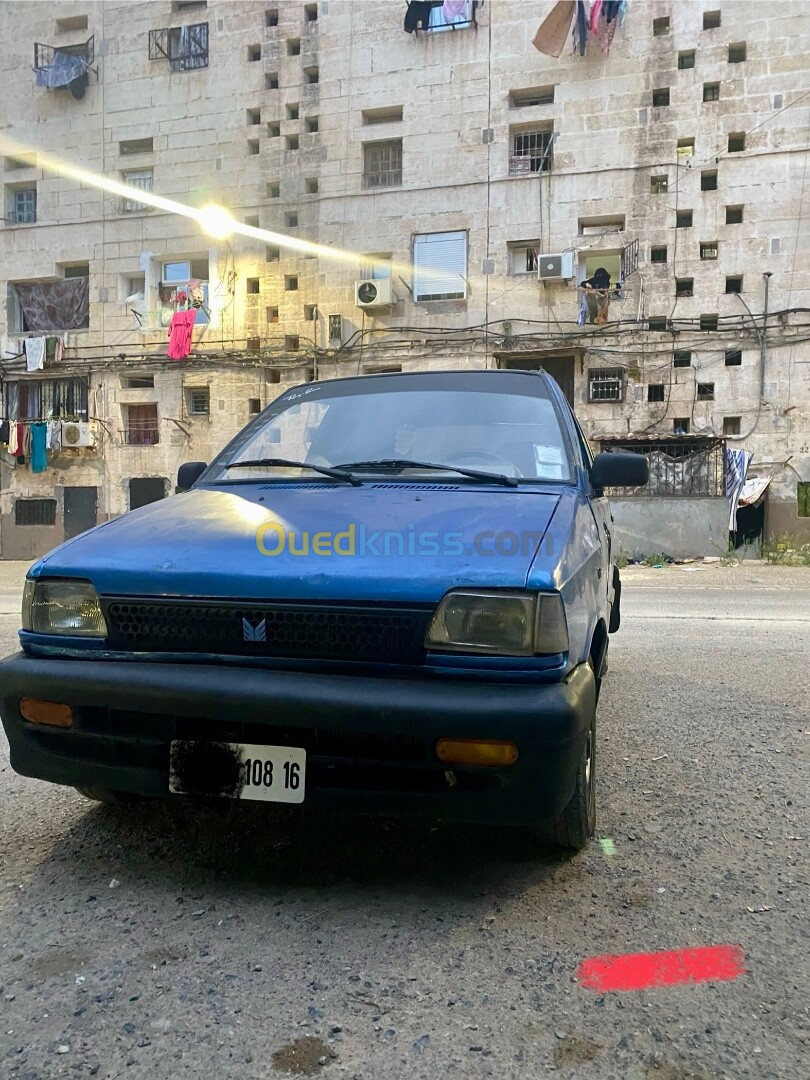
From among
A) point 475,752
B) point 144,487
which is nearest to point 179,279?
point 144,487

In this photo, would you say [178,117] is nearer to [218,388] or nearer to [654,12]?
[218,388]

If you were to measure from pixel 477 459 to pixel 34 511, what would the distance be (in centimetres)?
2385

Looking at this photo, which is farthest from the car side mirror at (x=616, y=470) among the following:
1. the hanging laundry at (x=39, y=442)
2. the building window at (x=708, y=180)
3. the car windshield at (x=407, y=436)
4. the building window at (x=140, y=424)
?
the hanging laundry at (x=39, y=442)

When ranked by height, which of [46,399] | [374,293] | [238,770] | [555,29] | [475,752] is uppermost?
[555,29]

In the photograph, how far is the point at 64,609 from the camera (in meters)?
2.22

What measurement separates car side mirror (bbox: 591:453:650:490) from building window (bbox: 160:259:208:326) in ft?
71.5

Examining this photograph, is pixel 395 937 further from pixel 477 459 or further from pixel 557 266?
pixel 557 266

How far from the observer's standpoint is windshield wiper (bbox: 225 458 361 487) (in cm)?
275

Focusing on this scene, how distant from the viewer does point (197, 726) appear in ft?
6.76

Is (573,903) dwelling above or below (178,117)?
below

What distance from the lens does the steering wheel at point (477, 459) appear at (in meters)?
2.87

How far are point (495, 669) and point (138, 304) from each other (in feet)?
78.2

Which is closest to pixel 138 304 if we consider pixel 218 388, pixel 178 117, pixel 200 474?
pixel 218 388

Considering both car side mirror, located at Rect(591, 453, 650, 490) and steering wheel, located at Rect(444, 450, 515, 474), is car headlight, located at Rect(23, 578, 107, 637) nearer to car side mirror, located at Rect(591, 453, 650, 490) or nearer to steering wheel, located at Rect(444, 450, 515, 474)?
steering wheel, located at Rect(444, 450, 515, 474)
